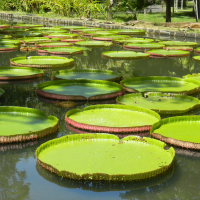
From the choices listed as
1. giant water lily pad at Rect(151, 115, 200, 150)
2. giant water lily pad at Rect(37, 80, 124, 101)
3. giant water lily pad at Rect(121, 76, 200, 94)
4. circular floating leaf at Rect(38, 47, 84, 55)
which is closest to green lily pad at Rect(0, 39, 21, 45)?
circular floating leaf at Rect(38, 47, 84, 55)

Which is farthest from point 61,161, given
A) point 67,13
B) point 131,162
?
point 67,13

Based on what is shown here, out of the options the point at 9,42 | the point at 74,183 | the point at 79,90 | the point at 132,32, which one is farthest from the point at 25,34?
the point at 74,183

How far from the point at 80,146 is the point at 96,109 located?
1.07 meters

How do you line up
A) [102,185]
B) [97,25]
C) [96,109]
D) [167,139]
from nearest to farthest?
[102,185] < [167,139] < [96,109] < [97,25]

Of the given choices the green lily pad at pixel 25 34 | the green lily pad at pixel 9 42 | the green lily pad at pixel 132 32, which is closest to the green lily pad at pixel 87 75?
the green lily pad at pixel 9 42

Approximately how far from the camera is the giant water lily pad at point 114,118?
139 inches

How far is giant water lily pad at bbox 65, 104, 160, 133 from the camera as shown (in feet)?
11.6

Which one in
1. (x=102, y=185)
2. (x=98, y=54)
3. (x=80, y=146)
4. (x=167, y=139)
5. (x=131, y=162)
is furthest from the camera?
(x=98, y=54)

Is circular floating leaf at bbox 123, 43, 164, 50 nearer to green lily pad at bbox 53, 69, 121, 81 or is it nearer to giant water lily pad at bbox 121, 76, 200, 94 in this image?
green lily pad at bbox 53, 69, 121, 81

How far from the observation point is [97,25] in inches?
634

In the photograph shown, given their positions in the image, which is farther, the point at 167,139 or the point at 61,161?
the point at 167,139

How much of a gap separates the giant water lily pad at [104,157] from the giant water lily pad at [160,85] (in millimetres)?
1913

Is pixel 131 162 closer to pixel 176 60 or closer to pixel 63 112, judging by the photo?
pixel 63 112

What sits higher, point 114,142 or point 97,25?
point 97,25
